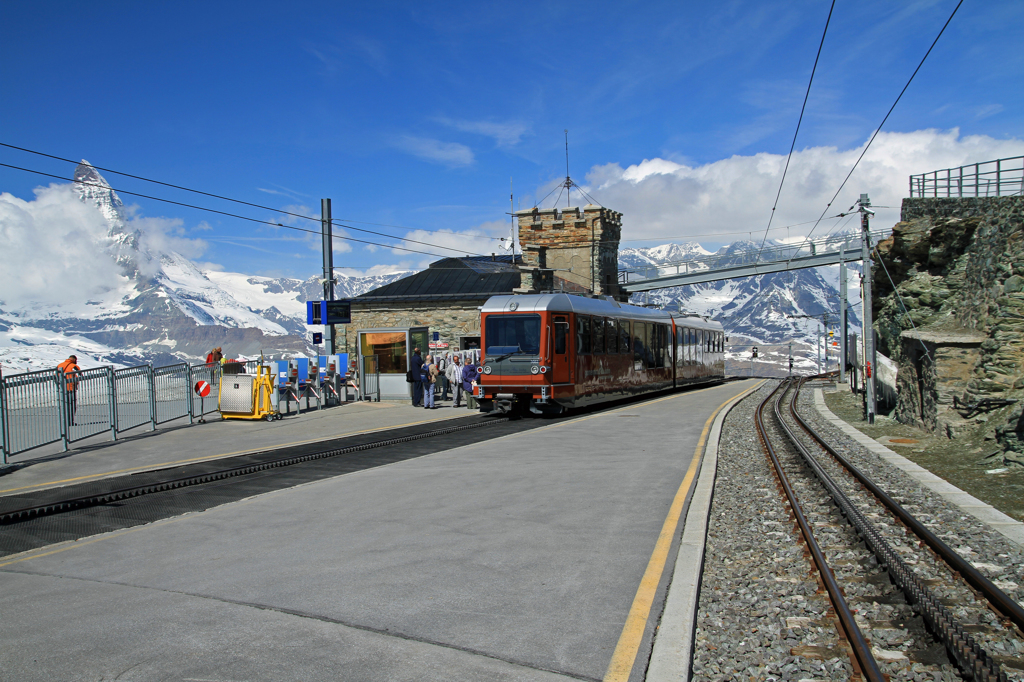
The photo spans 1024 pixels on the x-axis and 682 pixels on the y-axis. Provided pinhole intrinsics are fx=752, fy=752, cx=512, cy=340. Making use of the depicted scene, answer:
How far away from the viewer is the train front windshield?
19438 mm

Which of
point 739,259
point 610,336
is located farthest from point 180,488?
point 739,259

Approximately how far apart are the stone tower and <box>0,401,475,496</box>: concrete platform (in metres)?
21.1

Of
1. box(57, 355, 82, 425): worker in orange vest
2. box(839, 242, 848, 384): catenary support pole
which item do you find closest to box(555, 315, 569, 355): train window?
box(57, 355, 82, 425): worker in orange vest

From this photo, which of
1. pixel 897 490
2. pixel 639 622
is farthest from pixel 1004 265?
pixel 639 622

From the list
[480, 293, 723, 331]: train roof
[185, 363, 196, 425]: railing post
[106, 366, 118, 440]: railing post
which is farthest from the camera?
[480, 293, 723, 331]: train roof

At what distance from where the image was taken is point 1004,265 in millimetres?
16422

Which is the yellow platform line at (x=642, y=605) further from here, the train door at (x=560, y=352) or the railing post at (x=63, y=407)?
the railing post at (x=63, y=407)

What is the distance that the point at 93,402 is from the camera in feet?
49.2

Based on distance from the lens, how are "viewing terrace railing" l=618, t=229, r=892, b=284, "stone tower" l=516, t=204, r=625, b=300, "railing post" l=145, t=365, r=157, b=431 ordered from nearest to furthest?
"railing post" l=145, t=365, r=157, b=431 → "stone tower" l=516, t=204, r=625, b=300 → "viewing terrace railing" l=618, t=229, r=892, b=284

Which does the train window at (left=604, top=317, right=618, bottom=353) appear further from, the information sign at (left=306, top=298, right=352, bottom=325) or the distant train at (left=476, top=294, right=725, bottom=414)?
the information sign at (left=306, top=298, right=352, bottom=325)

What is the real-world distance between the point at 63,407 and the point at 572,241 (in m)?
32.2

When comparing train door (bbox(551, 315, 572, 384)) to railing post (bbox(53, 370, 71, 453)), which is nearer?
railing post (bbox(53, 370, 71, 453))

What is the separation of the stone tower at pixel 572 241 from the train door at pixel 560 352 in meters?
22.2

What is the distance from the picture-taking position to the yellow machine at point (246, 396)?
19.3 meters
